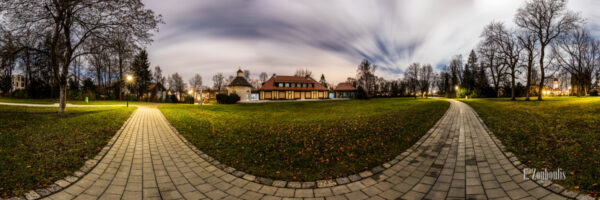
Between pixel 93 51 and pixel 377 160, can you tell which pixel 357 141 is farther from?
pixel 93 51

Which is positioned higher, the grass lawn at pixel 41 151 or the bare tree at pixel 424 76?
the bare tree at pixel 424 76

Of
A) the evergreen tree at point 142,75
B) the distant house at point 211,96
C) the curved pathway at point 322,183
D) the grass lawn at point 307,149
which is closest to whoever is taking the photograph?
the curved pathway at point 322,183

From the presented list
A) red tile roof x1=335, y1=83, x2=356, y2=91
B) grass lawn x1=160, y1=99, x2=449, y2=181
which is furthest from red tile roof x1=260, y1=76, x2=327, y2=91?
grass lawn x1=160, y1=99, x2=449, y2=181

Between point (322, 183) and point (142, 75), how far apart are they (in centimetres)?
5314

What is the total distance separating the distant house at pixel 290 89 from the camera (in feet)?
158

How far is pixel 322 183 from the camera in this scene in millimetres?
3938

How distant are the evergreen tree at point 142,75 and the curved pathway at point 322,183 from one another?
4710cm

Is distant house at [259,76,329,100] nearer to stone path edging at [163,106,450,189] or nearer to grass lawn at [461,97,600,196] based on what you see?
grass lawn at [461,97,600,196]

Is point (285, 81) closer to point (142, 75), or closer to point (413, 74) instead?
point (142, 75)

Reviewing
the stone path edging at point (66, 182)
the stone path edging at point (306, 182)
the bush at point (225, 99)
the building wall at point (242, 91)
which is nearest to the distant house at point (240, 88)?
the building wall at point (242, 91)

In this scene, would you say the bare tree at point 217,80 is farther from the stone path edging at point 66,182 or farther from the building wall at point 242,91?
the stone path edging at point 66,182

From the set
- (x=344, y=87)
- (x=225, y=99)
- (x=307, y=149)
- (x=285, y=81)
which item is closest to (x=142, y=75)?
(x=225, y=99)

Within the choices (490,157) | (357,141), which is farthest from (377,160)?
(490,157)

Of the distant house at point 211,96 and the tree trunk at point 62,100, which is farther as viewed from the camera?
the distant house at point 211,96
